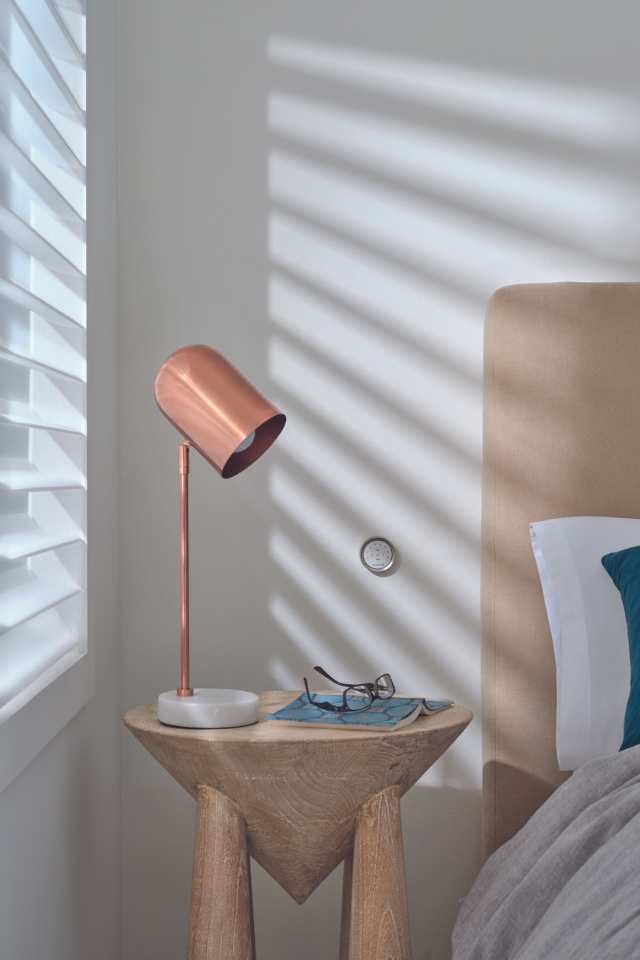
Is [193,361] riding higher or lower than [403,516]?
higher

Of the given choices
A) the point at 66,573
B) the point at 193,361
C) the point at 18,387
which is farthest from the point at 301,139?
the point at 66,573

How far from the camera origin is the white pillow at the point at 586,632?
A: 173 centimetres

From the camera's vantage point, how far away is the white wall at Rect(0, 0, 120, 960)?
1.33 metres

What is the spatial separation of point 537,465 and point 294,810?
0.76m

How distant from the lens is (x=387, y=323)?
196 cm

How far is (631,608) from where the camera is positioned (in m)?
1.66

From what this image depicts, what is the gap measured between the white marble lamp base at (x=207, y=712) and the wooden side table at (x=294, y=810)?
0.02 meters

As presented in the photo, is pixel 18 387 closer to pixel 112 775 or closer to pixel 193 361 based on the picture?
pixel 193 361

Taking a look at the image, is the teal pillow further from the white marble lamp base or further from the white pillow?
the white marble lamp base

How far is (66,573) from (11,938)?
523mm

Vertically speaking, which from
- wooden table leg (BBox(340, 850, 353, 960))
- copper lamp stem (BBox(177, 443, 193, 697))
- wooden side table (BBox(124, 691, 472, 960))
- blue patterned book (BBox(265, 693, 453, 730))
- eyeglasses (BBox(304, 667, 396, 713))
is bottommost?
wooden table leg (BBox(340, 850, 353, 960))

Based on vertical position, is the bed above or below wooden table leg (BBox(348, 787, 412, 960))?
above

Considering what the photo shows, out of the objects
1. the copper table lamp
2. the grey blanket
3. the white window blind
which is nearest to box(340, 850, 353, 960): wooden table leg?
the grey blanket

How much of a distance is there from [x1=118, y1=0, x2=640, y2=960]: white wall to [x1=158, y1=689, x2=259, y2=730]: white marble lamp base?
447 mm
